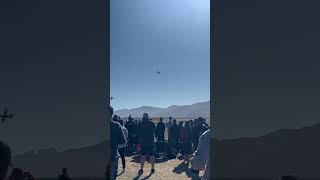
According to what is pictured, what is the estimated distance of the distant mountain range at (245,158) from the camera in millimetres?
7895

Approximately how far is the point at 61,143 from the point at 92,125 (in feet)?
2.40

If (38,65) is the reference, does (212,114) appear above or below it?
below

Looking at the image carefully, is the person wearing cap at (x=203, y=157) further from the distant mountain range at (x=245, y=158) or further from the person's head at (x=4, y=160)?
the person's head at (x=4, y=160)

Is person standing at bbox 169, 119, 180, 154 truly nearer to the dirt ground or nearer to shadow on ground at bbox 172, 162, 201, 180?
the dirt ground

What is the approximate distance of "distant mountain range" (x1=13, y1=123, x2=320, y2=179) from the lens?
25.9 ft

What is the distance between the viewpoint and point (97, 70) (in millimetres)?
7891

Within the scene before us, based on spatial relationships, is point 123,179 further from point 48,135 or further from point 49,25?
point 49,25

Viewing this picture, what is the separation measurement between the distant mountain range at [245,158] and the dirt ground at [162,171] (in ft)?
9.22

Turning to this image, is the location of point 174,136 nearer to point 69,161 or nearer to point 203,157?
point 69,161

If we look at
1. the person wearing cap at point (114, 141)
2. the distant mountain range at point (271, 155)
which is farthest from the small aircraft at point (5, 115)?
the distant mountain range at point (271, 155)

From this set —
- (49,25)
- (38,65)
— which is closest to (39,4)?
(49,25)

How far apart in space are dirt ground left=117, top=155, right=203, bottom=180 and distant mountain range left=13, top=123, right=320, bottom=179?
2.81m

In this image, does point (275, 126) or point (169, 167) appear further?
point (169, 167)

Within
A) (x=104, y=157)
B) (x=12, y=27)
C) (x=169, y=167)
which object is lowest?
(x=169, y=167)
